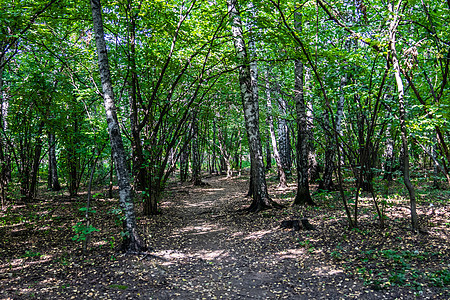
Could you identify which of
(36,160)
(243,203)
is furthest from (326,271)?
(36,160)

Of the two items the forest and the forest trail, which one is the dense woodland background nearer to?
the forest

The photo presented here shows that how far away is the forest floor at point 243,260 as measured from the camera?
3.99m

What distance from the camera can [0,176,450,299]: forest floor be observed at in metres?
3.99

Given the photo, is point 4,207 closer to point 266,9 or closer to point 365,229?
point 266,9

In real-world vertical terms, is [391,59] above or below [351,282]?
above

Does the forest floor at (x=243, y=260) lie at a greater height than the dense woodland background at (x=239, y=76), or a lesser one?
lesser

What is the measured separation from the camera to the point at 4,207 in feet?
29.7

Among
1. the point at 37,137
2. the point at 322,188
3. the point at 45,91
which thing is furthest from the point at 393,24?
the point at 37,137

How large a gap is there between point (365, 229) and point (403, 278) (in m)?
2.10

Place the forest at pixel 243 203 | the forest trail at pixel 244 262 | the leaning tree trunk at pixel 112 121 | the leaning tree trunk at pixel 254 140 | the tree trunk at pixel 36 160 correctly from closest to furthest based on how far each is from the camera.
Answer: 1. the forest trail at pixel 244 262
2. the forest at pixel 243 203
3. the leaning tree trunk at pixel 112 121
4. the leaning tree trunk at pixel 254 140
5. the tree trunk at pixel 36 160

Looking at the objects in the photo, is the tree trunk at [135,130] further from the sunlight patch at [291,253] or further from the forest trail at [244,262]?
the sunlight patch at [291,253]

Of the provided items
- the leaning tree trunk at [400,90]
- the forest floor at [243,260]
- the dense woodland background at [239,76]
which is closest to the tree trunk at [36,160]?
the dense woodland background at [239,76]

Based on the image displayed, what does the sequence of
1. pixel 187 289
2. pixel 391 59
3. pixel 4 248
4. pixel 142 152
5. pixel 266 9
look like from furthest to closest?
pixel 142 152, pixel 266 9, pixel 4 248, pixel 391 59, pixel 187 289

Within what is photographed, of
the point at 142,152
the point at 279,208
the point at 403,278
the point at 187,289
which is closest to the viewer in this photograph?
the point at 403,278
